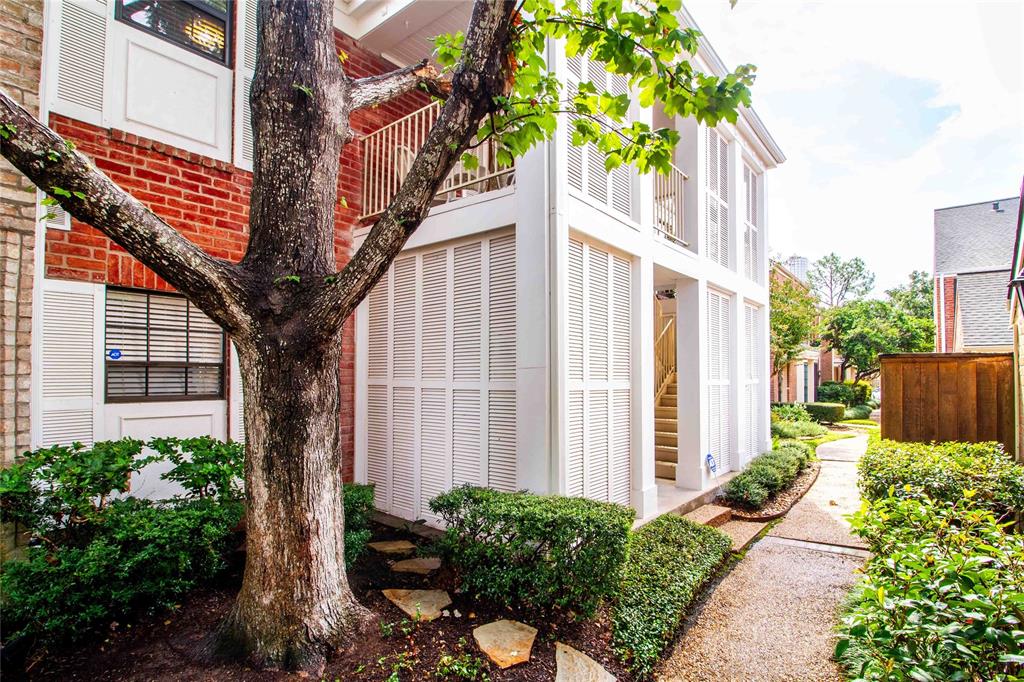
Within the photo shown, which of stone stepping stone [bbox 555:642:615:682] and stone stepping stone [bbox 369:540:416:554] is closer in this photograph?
stone stepping stone [bbox 555:642:615:682]

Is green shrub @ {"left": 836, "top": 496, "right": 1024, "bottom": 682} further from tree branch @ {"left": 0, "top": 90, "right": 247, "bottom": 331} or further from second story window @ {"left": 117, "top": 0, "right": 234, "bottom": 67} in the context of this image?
second story window @ {"left": 117, "top": 0, "right": 234, "bottom": 67}

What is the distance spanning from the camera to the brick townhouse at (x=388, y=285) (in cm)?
400

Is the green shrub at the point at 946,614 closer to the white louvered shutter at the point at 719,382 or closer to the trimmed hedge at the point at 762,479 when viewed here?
the trimmed hedge at the point at 762,479

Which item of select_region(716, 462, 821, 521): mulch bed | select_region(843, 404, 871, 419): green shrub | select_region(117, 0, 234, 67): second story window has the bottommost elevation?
select_region(843, 404, 871, 419): green shrub

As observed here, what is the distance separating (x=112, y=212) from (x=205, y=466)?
6.30 ft

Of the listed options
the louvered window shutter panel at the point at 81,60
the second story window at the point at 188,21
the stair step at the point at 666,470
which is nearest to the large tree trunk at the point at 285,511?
the louvered window shutter panel at the point at 81,60

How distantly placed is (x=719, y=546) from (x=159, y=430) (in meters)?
5.19

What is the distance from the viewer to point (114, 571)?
2.84m

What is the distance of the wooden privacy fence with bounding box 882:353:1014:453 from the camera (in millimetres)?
5660

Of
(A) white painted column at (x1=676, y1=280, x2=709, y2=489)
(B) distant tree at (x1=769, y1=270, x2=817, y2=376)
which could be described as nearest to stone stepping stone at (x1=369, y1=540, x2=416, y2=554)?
(A) white painted column at (x1=676, y1=280, x2=709, y2=489)

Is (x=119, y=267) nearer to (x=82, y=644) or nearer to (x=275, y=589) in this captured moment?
(x=82, y=644)

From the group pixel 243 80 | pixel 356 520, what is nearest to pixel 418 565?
pixel 356 520

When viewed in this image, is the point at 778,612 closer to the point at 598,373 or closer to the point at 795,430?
the point at 598,373

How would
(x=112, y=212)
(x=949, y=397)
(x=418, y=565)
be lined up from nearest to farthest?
(x=112, y=212), (x=418, y=565), (x=949, y=397)
